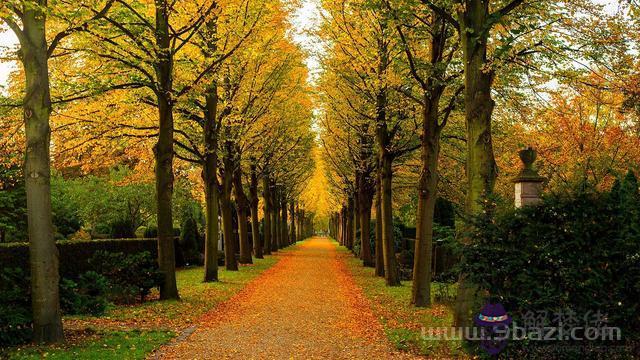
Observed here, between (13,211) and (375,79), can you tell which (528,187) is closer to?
(375,79)

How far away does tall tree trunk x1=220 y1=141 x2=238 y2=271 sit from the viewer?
2333 cm

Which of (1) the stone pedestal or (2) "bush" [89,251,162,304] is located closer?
(1) the stone pedestal

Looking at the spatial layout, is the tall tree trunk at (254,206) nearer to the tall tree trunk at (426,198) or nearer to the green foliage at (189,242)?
the green foliage at (189,242)

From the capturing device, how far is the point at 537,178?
318 inches

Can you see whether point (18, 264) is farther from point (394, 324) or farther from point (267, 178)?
point (267, 178)

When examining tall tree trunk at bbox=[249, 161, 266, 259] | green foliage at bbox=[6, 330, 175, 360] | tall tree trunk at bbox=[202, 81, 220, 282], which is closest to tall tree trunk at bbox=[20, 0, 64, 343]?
green foliage at bbox=[6, 330, 175, 360]

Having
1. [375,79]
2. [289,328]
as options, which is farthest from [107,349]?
[375,79]

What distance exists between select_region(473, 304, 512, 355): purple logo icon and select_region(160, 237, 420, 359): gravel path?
1413 millimetres

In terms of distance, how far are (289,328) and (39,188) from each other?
5198 millimetres

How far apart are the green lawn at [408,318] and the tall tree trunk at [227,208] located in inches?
260

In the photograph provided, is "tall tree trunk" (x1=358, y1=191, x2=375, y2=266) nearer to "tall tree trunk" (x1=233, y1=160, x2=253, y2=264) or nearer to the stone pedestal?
"tall tree trunk" (x1=233, y1=160, x2=253, y2=264)

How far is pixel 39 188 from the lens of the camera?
27.9 feet

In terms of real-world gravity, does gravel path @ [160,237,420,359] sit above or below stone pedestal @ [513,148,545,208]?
below

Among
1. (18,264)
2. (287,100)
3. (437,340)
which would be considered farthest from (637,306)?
(287,100)
